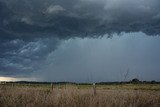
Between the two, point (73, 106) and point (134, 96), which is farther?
point (134, 96)

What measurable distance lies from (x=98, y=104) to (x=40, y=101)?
7.14ft

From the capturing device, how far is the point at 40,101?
10219 mm

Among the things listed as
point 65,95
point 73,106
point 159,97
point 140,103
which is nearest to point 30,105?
point 73,106

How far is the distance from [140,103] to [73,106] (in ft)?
8.34

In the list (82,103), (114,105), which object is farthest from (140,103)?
(82,103)

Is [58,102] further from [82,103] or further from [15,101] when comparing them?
[15,101]

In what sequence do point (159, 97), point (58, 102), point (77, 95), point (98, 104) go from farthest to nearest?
1. point (159, 97)
2. point (77, 95)
3. point (58, 102)
4. point (98, 104)

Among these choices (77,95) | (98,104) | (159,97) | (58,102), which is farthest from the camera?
(159,97)

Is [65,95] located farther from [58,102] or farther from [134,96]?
[134,96]

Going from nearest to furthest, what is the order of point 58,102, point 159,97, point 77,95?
point 58,102 → point 77,95 → point 159,97

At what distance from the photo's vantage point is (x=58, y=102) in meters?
9.96

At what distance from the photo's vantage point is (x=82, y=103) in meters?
9.77

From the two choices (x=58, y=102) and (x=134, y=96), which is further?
(x=134, y=96)

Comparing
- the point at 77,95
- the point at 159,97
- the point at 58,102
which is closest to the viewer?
the point at 58,102
